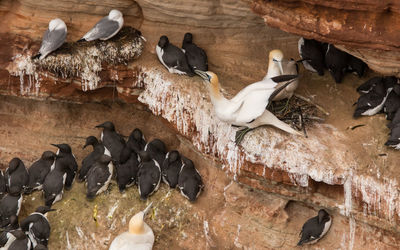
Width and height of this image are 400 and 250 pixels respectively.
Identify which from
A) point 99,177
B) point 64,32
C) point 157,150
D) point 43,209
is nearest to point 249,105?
point 157,150

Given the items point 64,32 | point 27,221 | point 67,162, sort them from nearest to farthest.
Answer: point 27,221, point 64,32, point 67,162

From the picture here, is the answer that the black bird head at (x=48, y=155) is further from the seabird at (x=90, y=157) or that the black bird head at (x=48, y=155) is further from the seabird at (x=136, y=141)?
the seabird at (x=136, y=141)

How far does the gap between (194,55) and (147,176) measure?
2.17 m

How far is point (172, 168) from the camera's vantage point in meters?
13.4

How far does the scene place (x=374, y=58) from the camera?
1122 centimetres

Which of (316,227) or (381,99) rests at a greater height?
(381,99)

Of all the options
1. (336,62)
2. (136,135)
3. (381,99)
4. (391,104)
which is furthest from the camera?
(136,135)

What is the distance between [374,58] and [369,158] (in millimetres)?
1497

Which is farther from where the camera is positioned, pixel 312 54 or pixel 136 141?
pixel 136 141

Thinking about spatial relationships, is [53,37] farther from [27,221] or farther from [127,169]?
[27,221]

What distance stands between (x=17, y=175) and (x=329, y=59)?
5.61 metres

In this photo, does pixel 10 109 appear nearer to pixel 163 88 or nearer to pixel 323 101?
pixel 163 88

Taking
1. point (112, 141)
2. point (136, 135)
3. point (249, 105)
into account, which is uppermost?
point (249, 105)

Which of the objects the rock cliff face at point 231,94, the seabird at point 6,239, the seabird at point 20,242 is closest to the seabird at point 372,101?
the rock cliff face at point 231,94
